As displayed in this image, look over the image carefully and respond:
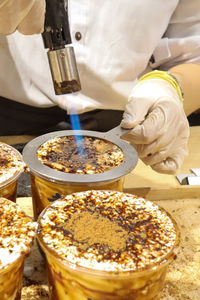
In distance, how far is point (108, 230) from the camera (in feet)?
2.99

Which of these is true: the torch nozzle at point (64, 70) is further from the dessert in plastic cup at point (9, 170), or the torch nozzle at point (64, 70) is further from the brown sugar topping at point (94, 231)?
the brown sugar topping at point (94, 231)

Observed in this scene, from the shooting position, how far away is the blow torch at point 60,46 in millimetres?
1190

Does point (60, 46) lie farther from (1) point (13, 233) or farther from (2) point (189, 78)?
(2) point (189, 78)

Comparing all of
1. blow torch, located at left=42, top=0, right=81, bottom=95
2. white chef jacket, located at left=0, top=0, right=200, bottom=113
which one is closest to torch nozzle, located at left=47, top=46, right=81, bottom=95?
blow torch, located at left=42, top=0, right=81, bottom=95

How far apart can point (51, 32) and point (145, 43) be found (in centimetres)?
92

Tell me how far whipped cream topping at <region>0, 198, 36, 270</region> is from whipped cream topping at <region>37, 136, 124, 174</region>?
0.79 ft

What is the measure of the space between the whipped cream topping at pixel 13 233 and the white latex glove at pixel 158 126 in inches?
28.8

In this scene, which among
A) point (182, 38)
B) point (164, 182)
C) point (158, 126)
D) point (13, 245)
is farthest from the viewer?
point (182, 38)

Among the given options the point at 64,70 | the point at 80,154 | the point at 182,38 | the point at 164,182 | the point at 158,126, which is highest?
the point at 64,70

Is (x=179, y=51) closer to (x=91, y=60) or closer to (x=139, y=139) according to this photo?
(x=91, y=60)

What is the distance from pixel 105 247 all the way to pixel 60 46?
76 centimetres

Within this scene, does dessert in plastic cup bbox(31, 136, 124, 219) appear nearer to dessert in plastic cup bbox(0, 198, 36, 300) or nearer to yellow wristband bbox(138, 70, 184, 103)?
dessert in plastic cup bbox(0, 198, 36, 300)

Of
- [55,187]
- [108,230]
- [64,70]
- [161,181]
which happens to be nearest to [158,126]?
[161,181]

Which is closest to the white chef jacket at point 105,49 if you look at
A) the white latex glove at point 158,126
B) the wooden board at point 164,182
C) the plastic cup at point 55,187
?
the white latex glove at point 158,126
